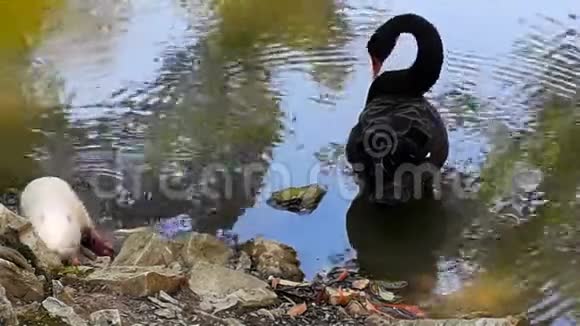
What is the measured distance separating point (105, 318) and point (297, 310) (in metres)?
1.04

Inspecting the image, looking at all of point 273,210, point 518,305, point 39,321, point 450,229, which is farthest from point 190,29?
point 39,321

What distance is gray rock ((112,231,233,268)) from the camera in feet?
15.1

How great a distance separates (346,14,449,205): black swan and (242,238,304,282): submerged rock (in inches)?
28.8

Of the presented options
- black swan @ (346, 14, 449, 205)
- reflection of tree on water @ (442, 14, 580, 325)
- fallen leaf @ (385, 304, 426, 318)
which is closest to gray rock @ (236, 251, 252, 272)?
fallen leaf @ (385, 304, 426, 318)

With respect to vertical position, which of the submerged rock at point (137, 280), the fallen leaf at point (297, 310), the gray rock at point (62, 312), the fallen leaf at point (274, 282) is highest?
the submerged rock at point (137, 280)

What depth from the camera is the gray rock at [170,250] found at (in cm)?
461

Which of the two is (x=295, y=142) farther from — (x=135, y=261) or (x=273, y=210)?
(x=135, y=261)

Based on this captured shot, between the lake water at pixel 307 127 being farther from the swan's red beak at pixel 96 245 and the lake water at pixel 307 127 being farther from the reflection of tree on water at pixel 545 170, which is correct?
the swan's red beak at pixel 96 245

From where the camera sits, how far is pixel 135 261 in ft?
15.0

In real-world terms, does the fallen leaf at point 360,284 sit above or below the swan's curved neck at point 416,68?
below

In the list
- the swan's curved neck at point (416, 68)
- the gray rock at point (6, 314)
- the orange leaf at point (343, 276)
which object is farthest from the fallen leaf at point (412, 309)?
the gray rock at point (6, 314)

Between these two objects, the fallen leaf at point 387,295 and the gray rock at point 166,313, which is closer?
the gray rock at point 166,313

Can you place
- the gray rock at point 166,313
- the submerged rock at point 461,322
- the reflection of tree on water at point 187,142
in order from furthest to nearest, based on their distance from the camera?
the reflection of tree on water at point 187,142
the submerged rock at point 461,322
the gray rock at point 166,313

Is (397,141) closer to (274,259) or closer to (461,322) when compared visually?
(274,259)
